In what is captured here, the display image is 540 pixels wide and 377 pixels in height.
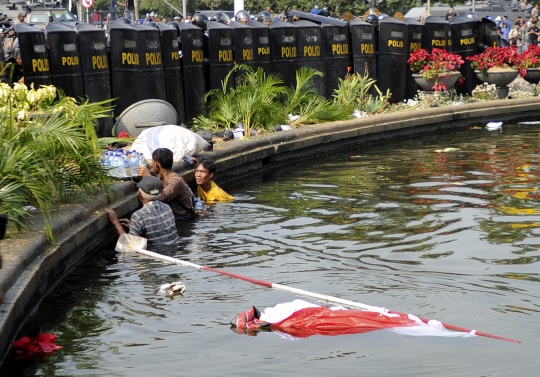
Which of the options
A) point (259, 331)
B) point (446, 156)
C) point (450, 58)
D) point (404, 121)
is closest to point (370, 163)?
point (446, 156)

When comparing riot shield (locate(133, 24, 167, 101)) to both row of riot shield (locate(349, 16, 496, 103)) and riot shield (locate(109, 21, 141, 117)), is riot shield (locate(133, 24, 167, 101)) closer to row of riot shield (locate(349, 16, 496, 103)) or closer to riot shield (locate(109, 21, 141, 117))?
riot shield (locate(109, 21, 141, 117))

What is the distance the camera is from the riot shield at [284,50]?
18766 millimetres

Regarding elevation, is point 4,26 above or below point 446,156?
above

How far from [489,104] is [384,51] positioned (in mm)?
2456

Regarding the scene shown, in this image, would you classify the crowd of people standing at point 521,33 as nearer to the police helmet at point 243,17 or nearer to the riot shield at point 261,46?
the police helmet at point 243,17

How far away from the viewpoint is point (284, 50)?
1888cm

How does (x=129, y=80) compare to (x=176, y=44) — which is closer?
(x=129, y=80)

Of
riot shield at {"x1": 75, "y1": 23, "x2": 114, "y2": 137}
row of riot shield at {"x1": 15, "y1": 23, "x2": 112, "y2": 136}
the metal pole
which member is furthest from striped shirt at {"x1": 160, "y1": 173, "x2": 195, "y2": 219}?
riot shield at {"x1": 75, "y1": 23, "x2": 114, "y2": 137}

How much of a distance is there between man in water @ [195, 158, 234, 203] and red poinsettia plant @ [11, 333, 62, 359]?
16.1 feet

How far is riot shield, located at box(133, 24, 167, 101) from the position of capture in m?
15.8

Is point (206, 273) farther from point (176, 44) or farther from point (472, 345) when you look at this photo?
point (176, 44)

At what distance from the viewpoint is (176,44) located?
16.6 metres

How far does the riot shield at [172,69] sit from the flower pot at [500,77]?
7.64m

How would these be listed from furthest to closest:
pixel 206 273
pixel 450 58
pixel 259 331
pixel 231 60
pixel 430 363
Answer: pixel 450 58 < pixel 231 60 < pixel 206 273 < pixel 259 331 < pixel 430 363
